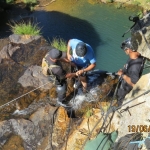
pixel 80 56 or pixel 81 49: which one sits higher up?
pixel 81 49

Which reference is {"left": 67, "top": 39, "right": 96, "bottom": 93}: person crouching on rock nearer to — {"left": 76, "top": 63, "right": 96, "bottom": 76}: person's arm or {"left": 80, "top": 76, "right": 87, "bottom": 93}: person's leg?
{"left": 76, "top": 63, "right": 96, "bottom": 76}: person's arm

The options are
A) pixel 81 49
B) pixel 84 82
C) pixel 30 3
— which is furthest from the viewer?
pixel 30 3

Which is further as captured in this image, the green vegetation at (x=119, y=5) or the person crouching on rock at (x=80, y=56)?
the green vegetation at (x=119, y=5)

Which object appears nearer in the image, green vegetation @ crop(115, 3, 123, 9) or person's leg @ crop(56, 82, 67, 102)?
person's leg @ crop(56, 82, 67, 102)

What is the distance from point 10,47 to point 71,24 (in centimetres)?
524

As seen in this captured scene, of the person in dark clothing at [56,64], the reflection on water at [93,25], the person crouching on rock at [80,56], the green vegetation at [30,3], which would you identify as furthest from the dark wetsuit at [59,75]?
the green vegetation at [30,3]

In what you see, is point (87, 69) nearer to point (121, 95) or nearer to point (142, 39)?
point (121, 95)

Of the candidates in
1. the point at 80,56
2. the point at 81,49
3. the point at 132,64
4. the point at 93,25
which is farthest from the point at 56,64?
the point at 93,25

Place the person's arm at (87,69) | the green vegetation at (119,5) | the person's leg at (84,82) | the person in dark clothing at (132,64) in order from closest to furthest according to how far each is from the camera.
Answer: the person in dark clothing at (132,64), the person's arm at (87,69), the person's leg at (84,82), the green vegetation at (119,5)
